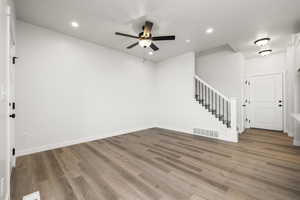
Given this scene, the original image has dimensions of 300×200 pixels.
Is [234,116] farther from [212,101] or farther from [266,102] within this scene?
[266,102]

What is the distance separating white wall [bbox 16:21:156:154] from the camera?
290cm

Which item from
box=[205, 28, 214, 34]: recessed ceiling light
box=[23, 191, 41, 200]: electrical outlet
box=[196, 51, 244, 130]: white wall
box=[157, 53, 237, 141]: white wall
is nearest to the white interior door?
box=[196, 51, 244, 130]: white wall

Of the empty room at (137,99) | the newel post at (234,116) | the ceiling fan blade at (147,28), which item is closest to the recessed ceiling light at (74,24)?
the empty room at (137,99)

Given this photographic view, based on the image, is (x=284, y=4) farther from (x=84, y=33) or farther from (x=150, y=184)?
(x=84, y=33)

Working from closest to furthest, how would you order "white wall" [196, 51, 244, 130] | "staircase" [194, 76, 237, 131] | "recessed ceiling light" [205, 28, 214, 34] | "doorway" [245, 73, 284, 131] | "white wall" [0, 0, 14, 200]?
1. "white wall" [0, 0, 14, 200]
2. "recessed ceiling light" [205, 28, 214, 34]
3. "staircase" [194, 76, 237, 131]
4. "white wall" [196, 51, 244, 130]
5. "doorway" [245, 73, 284, 131]

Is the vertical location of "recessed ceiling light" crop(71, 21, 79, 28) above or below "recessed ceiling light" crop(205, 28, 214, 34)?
above

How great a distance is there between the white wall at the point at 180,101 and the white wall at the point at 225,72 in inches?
42.5

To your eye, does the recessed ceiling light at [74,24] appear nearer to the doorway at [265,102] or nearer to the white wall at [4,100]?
the white wall at [4,100]

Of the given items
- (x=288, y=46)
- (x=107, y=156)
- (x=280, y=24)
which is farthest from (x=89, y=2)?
(x=288, y=46)

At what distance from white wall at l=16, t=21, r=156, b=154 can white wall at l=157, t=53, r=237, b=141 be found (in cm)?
131

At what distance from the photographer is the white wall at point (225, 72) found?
4.72 meters

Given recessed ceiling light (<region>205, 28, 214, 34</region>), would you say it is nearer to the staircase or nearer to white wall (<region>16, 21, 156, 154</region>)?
the staircase

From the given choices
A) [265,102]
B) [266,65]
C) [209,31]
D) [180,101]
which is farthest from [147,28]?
[265,102]

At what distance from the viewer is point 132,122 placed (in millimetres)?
5047
